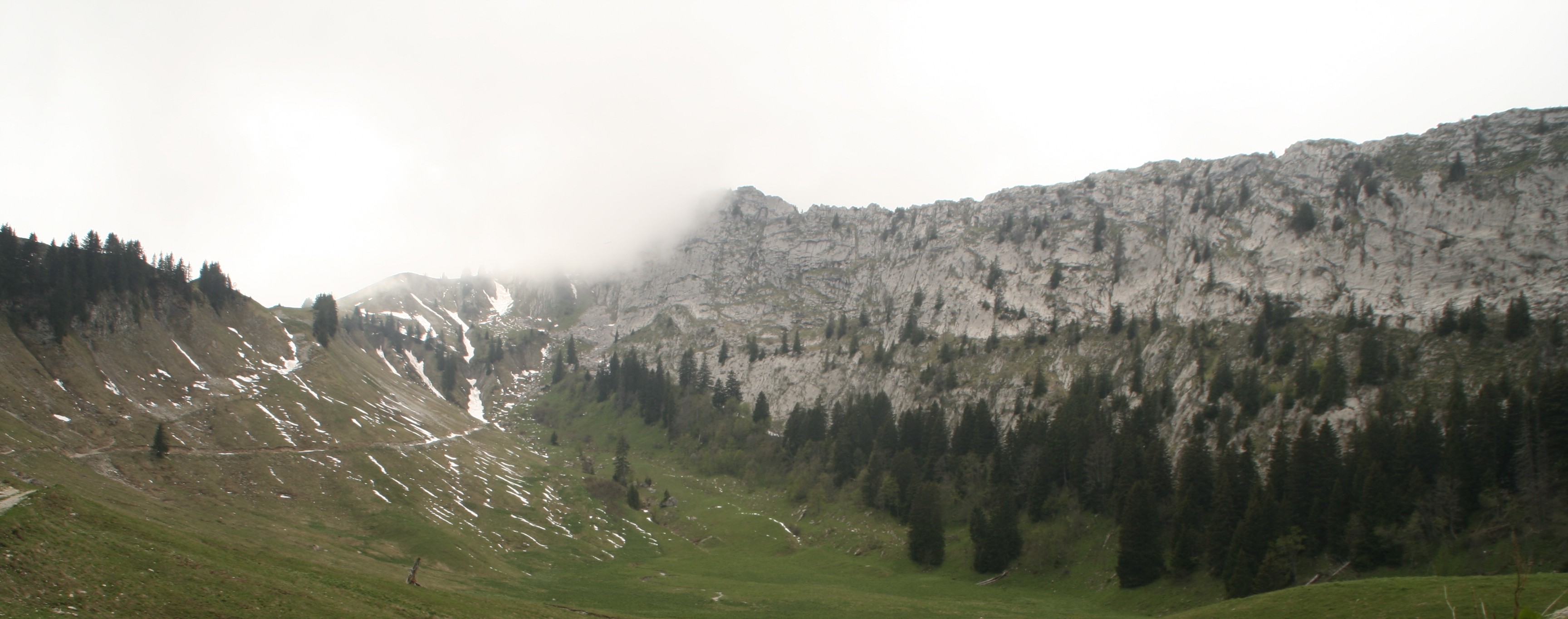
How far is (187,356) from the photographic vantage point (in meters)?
115

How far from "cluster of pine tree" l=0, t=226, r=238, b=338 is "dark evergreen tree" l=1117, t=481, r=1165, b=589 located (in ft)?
461

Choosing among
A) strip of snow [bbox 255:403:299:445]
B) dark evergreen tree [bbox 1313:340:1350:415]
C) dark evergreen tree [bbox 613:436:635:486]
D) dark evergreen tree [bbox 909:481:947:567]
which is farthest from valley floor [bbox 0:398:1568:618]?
dark evergreen tree [bbox 1313:340:1350:415]

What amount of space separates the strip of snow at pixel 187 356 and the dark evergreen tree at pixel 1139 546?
13584cm

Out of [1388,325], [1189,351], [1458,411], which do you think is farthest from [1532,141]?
[1458,411]

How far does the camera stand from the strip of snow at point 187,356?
114 meters

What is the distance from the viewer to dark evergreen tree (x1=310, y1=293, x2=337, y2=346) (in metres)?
154

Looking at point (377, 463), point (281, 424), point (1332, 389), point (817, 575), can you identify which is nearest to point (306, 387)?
point (281, 424)

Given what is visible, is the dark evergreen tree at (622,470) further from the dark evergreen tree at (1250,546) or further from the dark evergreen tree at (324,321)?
the dark evergreen tree at (1250,546)

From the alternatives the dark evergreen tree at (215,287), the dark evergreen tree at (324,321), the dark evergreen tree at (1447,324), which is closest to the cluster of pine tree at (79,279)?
the dark evergreen tree at (215,287)

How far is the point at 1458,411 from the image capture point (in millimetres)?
90250

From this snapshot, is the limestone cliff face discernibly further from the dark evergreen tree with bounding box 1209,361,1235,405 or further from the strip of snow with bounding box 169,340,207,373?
the strip of snow with bounding box 169,340,207,373

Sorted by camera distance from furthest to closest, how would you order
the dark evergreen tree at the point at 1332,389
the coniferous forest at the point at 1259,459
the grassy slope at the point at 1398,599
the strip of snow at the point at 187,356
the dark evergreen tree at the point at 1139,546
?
the strip of snow at the point at 187,356 < the dark evergreen tree at the point at 1332,389 < the dark evergreen tree at the point at 1139,546 < the coniferous forest at the point at 1259,459 < the grassy slope at the point at 1398,599

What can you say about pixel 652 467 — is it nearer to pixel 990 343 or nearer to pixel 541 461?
pixel 541 461

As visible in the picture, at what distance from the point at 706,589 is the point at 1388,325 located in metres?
126
